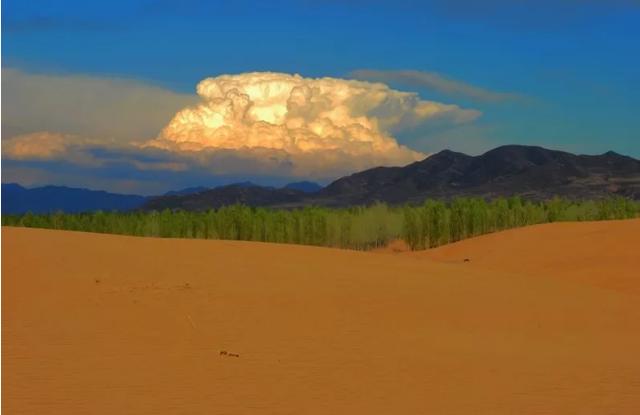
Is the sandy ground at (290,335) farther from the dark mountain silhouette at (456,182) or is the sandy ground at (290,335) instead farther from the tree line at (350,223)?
the dark mountain silhouette at (456,182)

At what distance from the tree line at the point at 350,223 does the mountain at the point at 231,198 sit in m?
106

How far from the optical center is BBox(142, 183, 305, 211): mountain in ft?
502

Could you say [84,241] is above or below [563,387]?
above

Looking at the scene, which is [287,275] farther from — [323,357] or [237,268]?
A: [323,357]

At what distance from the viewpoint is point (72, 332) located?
11.1 metres

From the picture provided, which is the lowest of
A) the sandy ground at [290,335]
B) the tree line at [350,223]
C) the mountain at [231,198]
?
the sandy ground at [290,335]

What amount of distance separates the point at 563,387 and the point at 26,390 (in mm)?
6138

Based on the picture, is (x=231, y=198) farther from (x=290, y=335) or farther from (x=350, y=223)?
(x=290, y=335)

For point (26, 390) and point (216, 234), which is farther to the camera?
point (216, 234)

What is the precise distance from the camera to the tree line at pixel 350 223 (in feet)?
130

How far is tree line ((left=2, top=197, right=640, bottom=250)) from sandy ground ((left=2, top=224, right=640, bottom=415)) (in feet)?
57.6

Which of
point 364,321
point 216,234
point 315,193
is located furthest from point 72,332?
point 315,193

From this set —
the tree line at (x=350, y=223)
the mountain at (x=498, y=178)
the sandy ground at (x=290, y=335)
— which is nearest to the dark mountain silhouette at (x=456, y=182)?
the mountain at (x=498, y=178)

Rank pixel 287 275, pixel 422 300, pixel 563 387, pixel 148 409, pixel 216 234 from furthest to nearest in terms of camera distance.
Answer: pixel 216 234, pixel 287 275, pixel 422 300, pixel 563 387, pixel 148 409
